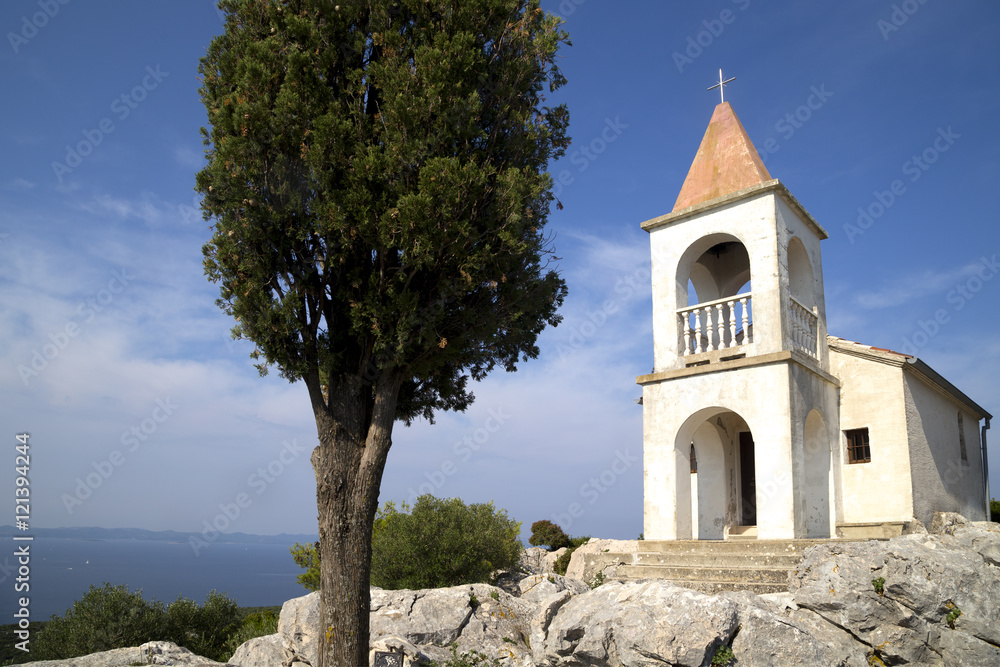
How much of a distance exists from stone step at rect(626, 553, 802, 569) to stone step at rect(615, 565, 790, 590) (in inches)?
5.7

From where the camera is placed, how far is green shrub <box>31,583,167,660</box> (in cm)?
1205

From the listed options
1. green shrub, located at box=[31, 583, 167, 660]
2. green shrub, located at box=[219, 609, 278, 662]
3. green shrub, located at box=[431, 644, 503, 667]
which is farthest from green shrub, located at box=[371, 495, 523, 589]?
green shrub, located at box=[431, 644, 503, 667]

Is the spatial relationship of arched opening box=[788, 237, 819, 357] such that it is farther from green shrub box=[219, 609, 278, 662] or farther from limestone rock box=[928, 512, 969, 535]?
green shrub box=[219, 609, 278, 662]

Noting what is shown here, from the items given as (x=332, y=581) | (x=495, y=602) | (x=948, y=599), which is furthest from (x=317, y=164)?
(x=948, y=599)

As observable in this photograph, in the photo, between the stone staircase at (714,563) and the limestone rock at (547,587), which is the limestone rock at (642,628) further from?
the limestone rock at (547,587)

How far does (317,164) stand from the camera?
26.0ft

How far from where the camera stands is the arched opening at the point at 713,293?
12586mm

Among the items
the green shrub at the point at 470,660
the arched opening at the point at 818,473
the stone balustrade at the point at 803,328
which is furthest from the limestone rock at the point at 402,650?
the stone balustrade at the point at 803,328

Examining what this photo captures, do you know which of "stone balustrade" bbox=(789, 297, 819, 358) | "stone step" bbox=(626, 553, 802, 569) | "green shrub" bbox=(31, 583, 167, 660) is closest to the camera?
"stone step" bbox=(626, 553, 802, 569)

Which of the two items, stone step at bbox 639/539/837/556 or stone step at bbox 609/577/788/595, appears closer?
stone step at bbox 609/577/788/595

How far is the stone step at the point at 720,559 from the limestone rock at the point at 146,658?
7.06 metres

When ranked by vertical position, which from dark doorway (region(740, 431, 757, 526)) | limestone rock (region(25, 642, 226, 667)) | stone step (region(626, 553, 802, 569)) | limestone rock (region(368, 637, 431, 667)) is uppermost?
dark doorway (region(740, 431, 757, 526))

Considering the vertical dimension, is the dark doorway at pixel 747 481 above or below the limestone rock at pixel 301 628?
above

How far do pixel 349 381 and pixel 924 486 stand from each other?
11521mm
